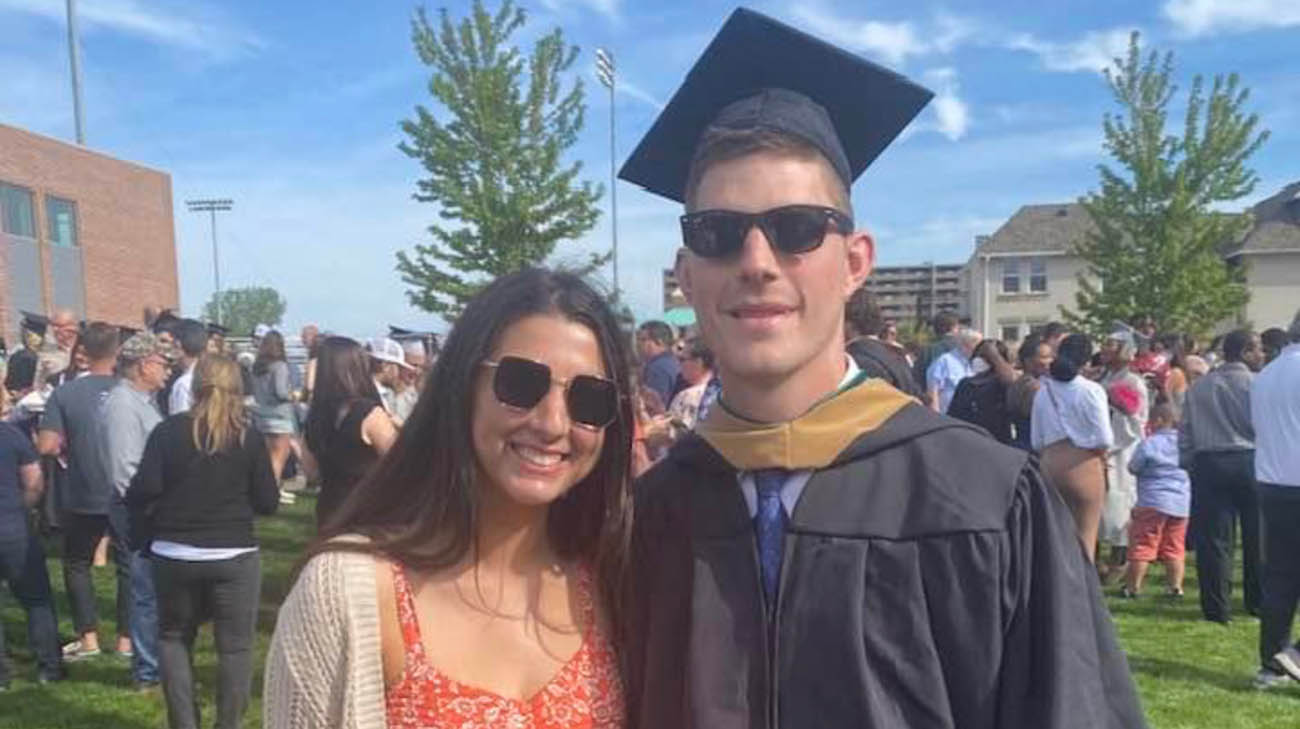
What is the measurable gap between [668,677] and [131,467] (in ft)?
15.9

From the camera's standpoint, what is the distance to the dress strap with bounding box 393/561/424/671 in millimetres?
1719

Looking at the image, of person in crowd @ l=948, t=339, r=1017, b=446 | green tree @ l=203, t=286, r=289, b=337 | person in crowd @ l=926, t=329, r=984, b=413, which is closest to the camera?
person in crowd @ l=948, t=339, r=1017, b=446

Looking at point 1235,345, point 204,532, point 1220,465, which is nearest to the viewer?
point 204,532

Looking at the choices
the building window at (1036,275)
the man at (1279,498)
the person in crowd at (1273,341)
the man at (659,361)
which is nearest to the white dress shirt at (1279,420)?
the man at (1279,498)

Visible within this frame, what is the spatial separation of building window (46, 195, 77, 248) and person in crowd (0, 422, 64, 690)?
→ 27.9m

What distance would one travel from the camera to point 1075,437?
6.27 metres

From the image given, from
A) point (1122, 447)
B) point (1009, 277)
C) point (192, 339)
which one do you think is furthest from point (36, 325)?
point (1009, 277)

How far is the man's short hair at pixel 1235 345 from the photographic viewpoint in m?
6.84

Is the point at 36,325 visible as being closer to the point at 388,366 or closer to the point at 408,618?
the point at 388,366

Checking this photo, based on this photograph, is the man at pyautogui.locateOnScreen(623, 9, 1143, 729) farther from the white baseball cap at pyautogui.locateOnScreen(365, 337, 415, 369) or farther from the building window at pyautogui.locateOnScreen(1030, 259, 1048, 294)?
the building window at pyautogui.locateOnScreen(1030, 259, 1048, 294)

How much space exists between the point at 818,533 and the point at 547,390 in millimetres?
532

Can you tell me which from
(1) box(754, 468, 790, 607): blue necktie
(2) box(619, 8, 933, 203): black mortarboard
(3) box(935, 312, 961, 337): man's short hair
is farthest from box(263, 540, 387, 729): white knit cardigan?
(3) box(935, 312, 961, 337): man's short hair

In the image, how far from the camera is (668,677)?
171 cm

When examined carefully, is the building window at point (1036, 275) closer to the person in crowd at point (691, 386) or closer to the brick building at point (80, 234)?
the brick building at point (80, 234)
